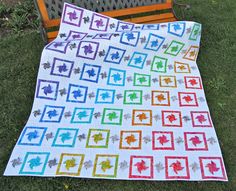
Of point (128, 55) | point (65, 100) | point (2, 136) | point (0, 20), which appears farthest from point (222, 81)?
point (0, 20)

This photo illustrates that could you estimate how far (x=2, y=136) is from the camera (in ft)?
10.2

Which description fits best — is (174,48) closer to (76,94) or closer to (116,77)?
(116,77)

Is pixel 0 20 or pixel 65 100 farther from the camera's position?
pixel 0 20

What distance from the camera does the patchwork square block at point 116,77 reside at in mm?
3637

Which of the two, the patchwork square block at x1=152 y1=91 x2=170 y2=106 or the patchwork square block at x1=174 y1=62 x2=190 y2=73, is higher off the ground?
the patchwork square block at x1=174 y1=62 x2=190 y2=73

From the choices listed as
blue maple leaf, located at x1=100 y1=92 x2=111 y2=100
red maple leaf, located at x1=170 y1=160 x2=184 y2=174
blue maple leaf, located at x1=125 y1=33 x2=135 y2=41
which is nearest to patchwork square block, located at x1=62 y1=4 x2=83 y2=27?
blue maple leaf, located at x1=125 y1=33 x2=135 y2=41

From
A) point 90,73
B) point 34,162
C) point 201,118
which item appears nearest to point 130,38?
point 90,73

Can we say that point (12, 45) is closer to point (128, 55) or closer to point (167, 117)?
point (128, 55)

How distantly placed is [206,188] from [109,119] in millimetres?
1132

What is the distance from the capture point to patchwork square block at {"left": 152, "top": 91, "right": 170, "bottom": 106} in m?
3.40

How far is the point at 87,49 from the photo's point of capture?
368 cm

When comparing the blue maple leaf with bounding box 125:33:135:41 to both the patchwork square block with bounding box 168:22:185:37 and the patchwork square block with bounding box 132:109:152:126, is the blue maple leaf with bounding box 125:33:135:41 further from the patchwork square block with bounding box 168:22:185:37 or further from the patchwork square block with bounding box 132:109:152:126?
the patchwork square block with bounding box 132:109:152:126

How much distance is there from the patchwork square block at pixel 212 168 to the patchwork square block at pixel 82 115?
1.16 metres

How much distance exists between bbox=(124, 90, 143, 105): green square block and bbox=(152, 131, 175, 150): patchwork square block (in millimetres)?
470
